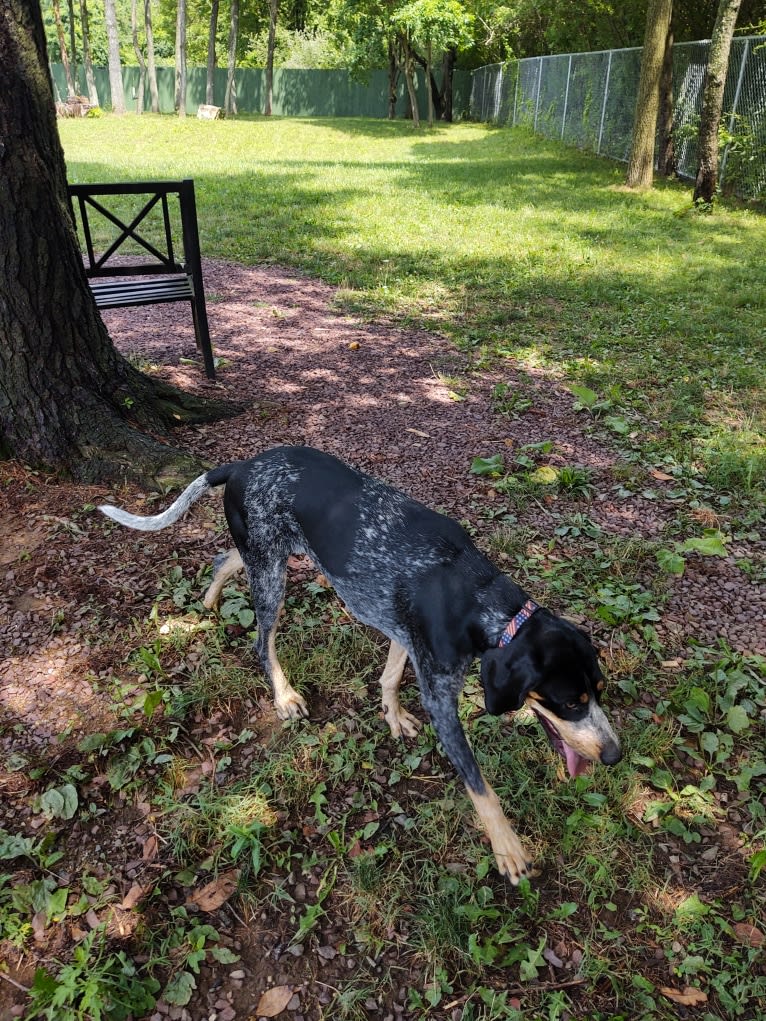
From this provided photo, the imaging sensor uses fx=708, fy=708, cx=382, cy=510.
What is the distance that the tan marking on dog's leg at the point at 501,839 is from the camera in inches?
101

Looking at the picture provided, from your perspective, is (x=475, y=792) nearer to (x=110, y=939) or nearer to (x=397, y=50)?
(x=110, y=939)

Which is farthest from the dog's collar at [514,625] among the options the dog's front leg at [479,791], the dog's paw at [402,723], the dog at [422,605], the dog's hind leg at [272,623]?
the dog's hind leg at [272,623]

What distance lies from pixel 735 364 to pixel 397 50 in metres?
39.9

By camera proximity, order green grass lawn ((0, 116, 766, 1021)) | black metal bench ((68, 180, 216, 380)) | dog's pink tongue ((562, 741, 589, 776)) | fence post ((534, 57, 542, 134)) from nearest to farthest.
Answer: green grass lawn ((0, 116, 766, 1021)), dog's pink tongue ((562, 741, 589, 776)), black metal bench ((68, 180, 216, 380)), fence post ((534, 57, 542, 134))

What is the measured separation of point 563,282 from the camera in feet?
31.5

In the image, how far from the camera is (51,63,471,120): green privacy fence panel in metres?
46.0

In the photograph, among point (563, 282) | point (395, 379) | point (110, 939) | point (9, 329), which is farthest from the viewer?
point (563, 282)

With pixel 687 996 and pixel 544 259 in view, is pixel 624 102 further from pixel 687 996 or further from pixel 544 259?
pixel 687 996

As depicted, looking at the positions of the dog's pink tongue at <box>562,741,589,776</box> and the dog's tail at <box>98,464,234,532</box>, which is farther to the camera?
the dog's tail at <box>98,464,234,532</box>

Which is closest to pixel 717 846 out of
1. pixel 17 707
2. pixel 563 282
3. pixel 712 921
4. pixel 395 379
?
pixel 712 921

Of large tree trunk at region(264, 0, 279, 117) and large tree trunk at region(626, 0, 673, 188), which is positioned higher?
large tree trunk at region(264, 0, 279, 117)

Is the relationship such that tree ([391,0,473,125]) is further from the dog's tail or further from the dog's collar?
the dog's collar

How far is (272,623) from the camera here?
3.21 metres

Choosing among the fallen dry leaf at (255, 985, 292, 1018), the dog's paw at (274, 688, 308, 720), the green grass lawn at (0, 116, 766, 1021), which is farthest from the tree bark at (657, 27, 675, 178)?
the fallen dry leaf at (255, 985, 292, 1018)
